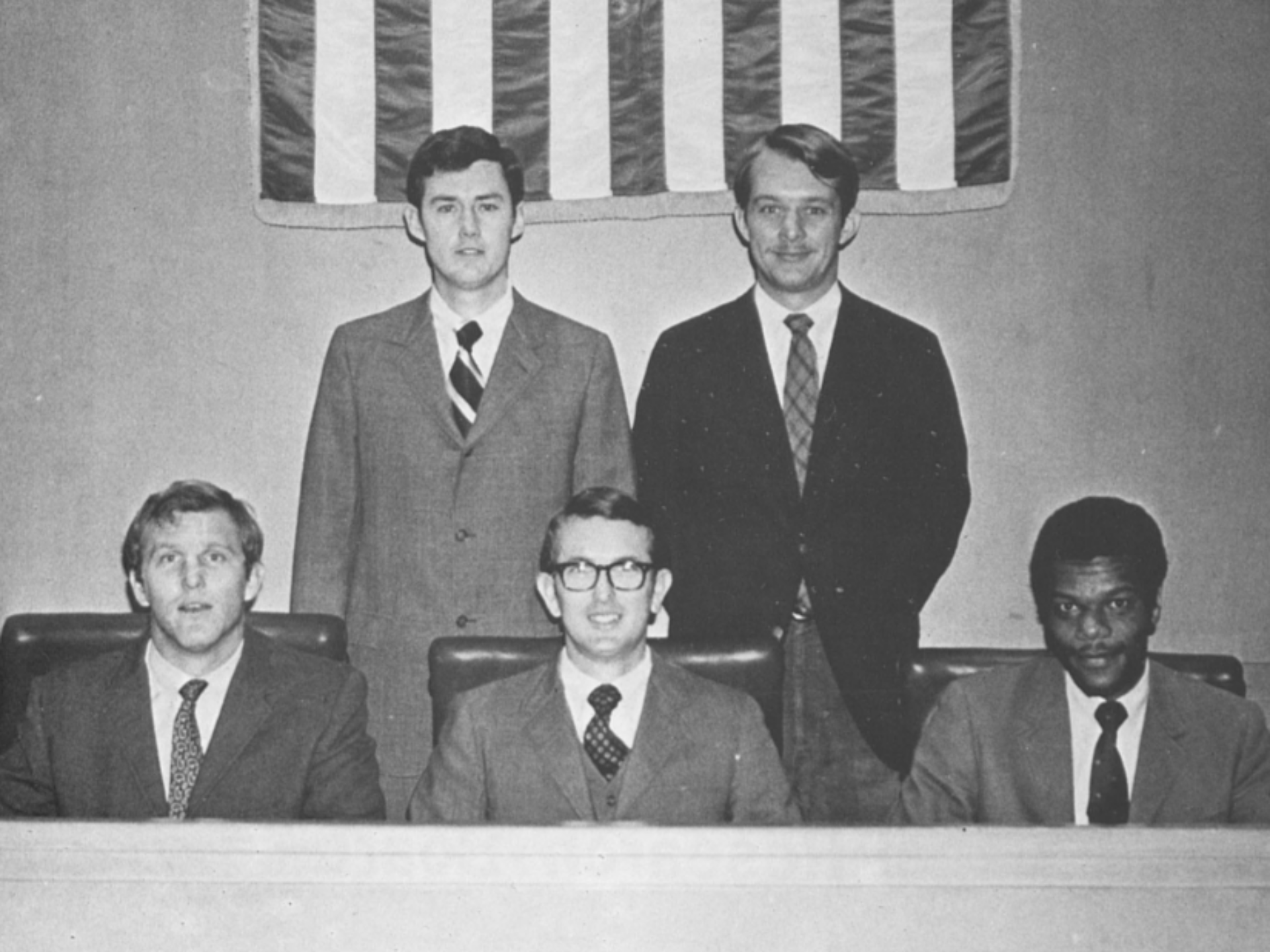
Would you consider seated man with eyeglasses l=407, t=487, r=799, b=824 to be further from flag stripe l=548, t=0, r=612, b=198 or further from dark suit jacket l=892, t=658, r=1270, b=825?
flag stripe l=548, t=0, r=612, b=198

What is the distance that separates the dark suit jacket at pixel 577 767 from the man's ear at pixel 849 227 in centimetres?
141

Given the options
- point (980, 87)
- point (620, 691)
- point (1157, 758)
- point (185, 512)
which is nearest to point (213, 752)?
point (185, 512)

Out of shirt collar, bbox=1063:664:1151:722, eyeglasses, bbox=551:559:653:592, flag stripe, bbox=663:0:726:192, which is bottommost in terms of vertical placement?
shirt collar, bbox=1063:664:1151:722

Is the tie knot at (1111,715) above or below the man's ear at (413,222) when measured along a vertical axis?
below

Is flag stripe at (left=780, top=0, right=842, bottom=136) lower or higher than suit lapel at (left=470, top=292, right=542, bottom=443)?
higher

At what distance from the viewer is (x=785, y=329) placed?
345cm

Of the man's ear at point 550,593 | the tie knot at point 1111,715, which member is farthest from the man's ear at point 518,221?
the tie knot at point 1111,715

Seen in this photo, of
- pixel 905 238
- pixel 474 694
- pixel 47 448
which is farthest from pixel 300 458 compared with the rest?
pixel 905 238

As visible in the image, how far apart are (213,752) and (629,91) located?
190 centimetres

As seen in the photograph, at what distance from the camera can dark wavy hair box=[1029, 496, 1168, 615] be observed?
2.75 m

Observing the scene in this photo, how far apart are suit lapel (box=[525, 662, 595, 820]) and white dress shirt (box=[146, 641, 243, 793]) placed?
549 mm

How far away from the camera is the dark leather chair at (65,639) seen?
2.66 m

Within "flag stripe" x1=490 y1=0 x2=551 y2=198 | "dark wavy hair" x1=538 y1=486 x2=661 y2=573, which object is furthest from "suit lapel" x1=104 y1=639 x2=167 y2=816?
"flag stripe" x1=490 y1=0 x2=551 y2=198

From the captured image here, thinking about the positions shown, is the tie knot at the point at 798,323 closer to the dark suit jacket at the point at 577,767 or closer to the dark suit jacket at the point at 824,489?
the dark suit jacket at the point at 824,489
